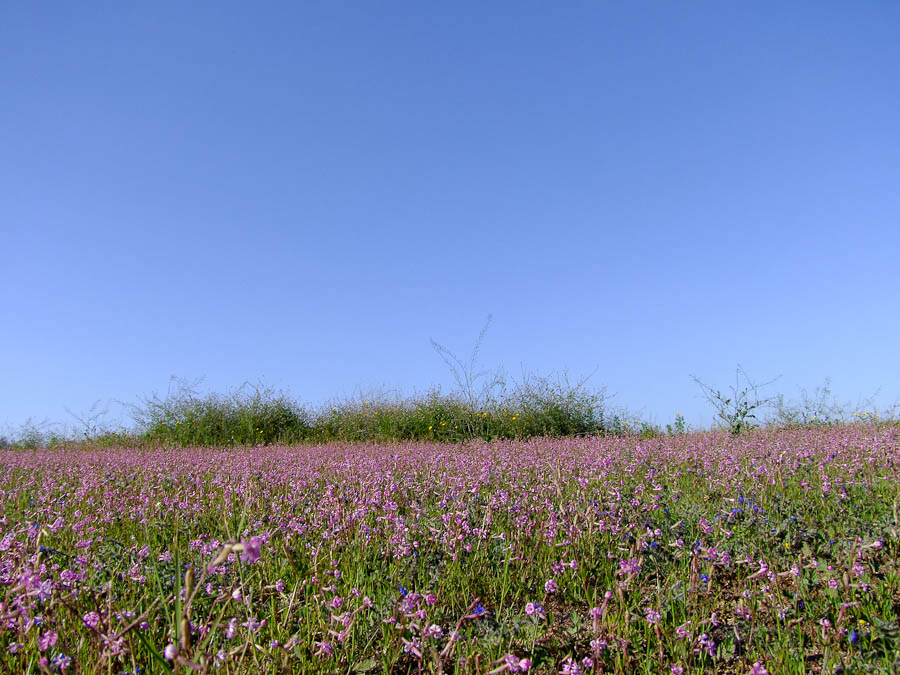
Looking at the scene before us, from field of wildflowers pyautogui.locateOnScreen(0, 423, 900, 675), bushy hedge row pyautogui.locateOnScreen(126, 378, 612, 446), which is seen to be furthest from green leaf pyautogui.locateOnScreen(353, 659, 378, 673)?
bushy hedge row pyautogui.locateOnScreen(126, 378, 612, 446)

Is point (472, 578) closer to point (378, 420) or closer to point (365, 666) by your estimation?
point (365, 666)

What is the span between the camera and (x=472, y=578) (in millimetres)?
3150

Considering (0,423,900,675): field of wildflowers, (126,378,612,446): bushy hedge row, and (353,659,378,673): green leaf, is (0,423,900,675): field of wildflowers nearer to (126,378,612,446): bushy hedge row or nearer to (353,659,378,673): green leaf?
(353,659,378,673): green leaf

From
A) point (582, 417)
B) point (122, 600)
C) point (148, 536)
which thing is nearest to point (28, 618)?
point (122, 600)

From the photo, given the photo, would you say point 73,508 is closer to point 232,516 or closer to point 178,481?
point 178,481

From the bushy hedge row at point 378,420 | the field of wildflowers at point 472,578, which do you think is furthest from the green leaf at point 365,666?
the bushy hedge row at point 378,420

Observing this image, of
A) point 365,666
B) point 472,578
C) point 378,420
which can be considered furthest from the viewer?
point 378,420

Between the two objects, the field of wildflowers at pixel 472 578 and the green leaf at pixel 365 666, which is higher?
the field of wildflowers at pixel 472 578

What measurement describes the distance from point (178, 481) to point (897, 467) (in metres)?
6.98

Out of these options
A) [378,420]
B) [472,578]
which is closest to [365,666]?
[472,578]

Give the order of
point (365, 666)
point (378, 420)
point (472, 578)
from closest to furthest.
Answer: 1. point (365, 666)
2. point (472, 578)
3. point (378, 420)

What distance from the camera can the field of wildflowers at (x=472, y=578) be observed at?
7.39 feet

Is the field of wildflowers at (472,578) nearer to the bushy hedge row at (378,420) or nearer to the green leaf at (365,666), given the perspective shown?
the green leaf at (365,666)

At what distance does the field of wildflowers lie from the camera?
2254 mm
